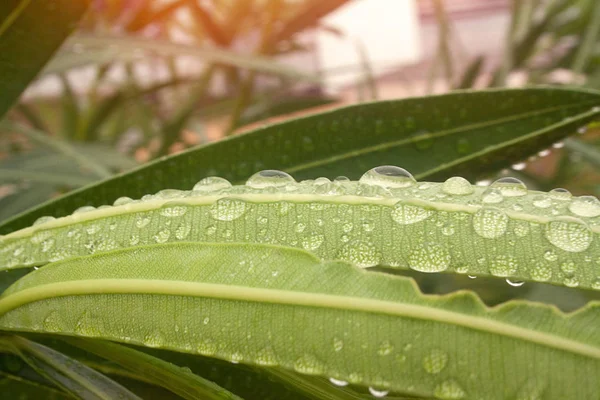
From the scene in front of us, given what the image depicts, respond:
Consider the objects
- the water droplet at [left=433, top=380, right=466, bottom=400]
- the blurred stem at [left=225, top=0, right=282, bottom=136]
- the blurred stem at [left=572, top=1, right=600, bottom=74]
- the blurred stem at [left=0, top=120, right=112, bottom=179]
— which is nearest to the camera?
the water droplet at [left=433, top=380, right=466, bottom=400]

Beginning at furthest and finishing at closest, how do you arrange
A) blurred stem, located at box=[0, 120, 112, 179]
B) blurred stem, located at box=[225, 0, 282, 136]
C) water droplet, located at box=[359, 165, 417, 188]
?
blurred stem, located at box=[225, 0, 282, 136] → blurred stem, located at box=[0, 120, 112, 179] → water droplet, located at box=[359, 165, 417, 188]

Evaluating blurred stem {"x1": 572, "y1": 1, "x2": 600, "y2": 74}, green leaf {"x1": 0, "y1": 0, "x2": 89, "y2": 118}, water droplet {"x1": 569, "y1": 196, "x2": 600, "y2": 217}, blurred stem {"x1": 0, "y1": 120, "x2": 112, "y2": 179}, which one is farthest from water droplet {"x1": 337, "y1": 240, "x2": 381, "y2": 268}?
blurred stem {"x1": 572, "y1": 1, "x2": 600, "y2": 74}

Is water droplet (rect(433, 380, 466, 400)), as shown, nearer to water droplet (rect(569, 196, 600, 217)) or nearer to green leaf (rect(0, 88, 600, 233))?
water droplet (rect(569, 196, 600, 217))

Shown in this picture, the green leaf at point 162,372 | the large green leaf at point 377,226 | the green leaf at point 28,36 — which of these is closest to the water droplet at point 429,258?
the large green leaf at point 377,226

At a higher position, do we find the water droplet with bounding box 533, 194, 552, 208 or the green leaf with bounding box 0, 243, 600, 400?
the water droplet with bounding box 533, 194, 552, 208

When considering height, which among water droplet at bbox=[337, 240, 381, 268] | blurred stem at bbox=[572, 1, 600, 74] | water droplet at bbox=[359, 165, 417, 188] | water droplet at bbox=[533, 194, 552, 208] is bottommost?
water droplet at bbox=[337, 240, 381, 268]

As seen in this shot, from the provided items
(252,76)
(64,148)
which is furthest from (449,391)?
(252,76)
